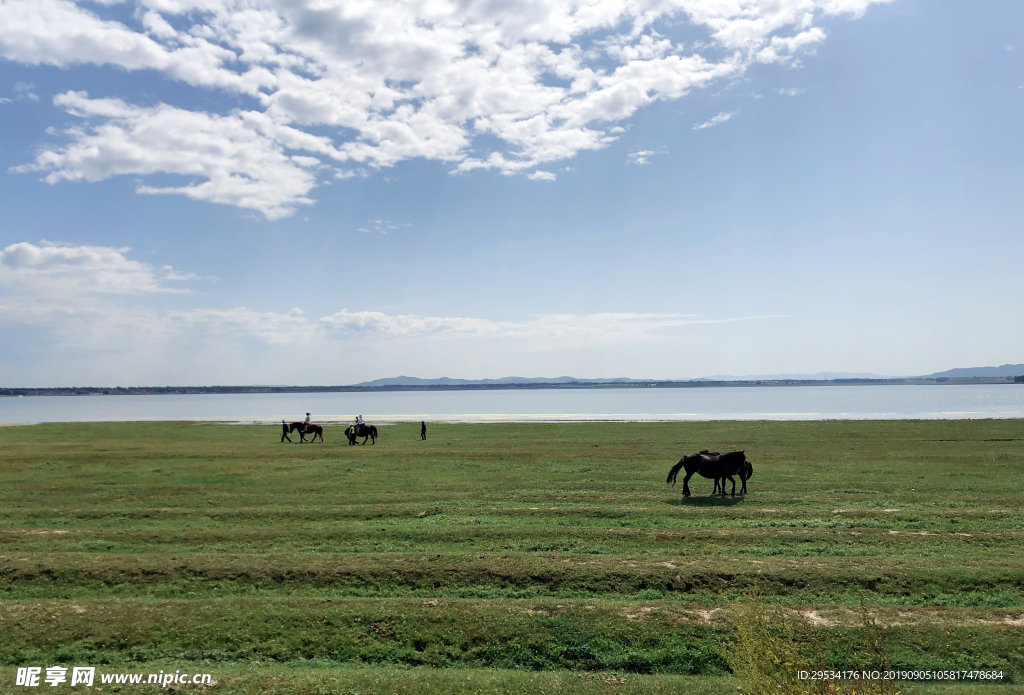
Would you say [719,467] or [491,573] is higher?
[719,467]

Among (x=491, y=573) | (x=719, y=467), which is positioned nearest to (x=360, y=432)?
(x=719, y=467)

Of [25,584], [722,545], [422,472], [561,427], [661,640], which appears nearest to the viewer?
[661,640]

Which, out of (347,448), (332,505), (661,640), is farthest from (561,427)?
(661,640)

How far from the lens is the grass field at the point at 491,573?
11.8m

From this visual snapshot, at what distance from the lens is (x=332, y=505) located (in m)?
24.0

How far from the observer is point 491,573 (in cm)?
1572

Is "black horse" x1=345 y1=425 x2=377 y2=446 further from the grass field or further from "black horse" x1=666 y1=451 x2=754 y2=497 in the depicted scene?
"black horse" x1=666 y1=451 x2=754 y2=497

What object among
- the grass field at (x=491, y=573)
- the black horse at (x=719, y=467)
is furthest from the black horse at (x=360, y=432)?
the black horse at (x=719, y=467)

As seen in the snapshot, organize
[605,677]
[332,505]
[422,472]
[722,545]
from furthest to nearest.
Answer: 1. [422,472]
2. [332,505]
3. [722,545]
4. [605,677]

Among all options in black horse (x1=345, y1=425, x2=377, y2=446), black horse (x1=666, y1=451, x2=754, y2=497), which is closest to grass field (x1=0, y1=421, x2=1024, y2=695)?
black horse (x1=666, y1=451, x2=754, y2=497)

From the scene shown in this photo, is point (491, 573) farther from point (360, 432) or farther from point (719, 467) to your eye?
point (360, 432)

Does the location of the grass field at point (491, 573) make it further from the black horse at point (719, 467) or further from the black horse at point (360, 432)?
the black horse at point (360, 432)

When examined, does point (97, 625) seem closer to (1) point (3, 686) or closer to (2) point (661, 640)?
(1) point (3, 686)

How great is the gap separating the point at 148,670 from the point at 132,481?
882 inches
